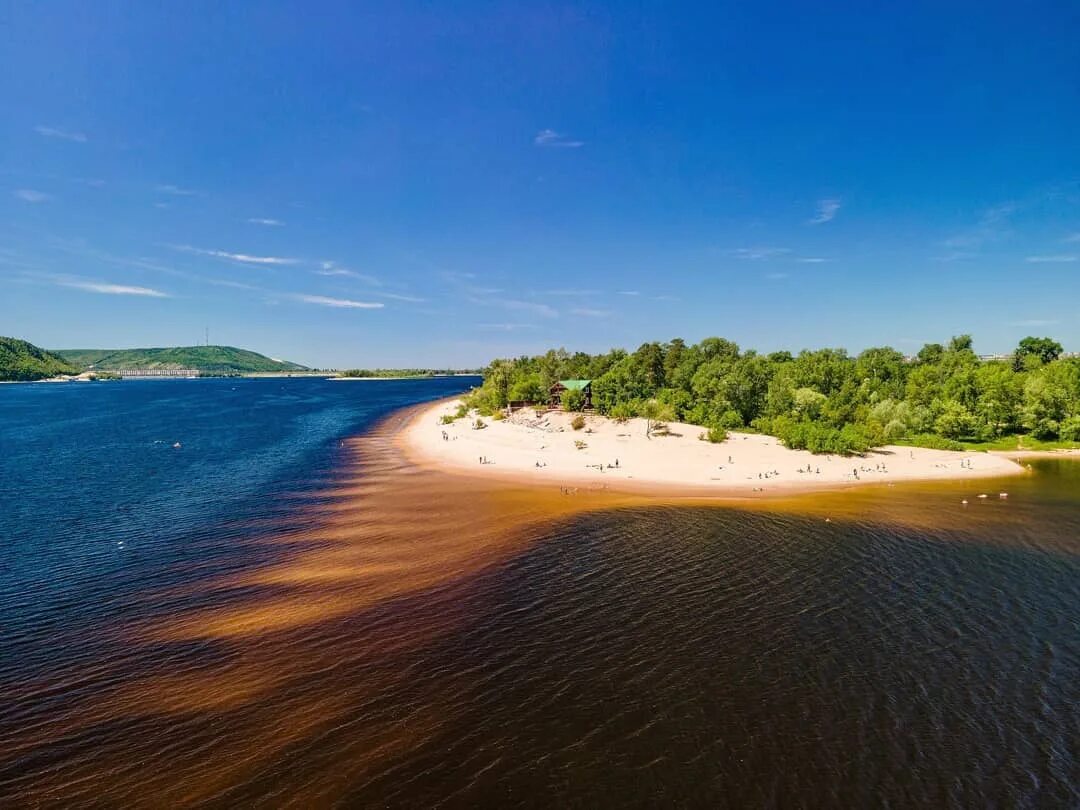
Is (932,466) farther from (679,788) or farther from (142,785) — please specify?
(142,785)

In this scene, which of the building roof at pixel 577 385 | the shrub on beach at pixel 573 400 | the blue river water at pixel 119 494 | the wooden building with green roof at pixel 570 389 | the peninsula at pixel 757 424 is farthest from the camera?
the wooden building with green roof at pixel 570 389

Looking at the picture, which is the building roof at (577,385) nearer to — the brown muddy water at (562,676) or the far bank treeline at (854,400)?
the far bank treeline at (854,400)

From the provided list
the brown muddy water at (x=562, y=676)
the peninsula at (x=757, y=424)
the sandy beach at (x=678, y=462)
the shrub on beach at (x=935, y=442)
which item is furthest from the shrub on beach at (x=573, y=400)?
the brown muddy water at (x=562, y=676)

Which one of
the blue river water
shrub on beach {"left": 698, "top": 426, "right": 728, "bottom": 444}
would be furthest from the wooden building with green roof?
the blue river water

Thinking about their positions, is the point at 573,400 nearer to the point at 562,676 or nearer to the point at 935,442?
the point at 935,442

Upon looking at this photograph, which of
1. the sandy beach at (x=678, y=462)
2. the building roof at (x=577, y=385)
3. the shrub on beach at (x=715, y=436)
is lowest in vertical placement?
the sandy beach at (x=678, y=462)

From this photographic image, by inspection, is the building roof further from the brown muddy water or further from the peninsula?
the brown muddy water

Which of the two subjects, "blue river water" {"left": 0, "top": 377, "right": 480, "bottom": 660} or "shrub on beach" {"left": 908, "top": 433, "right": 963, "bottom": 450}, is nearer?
"blue river water" {"left": 0, "top": 377, "right": 480, "bottom": 660}
